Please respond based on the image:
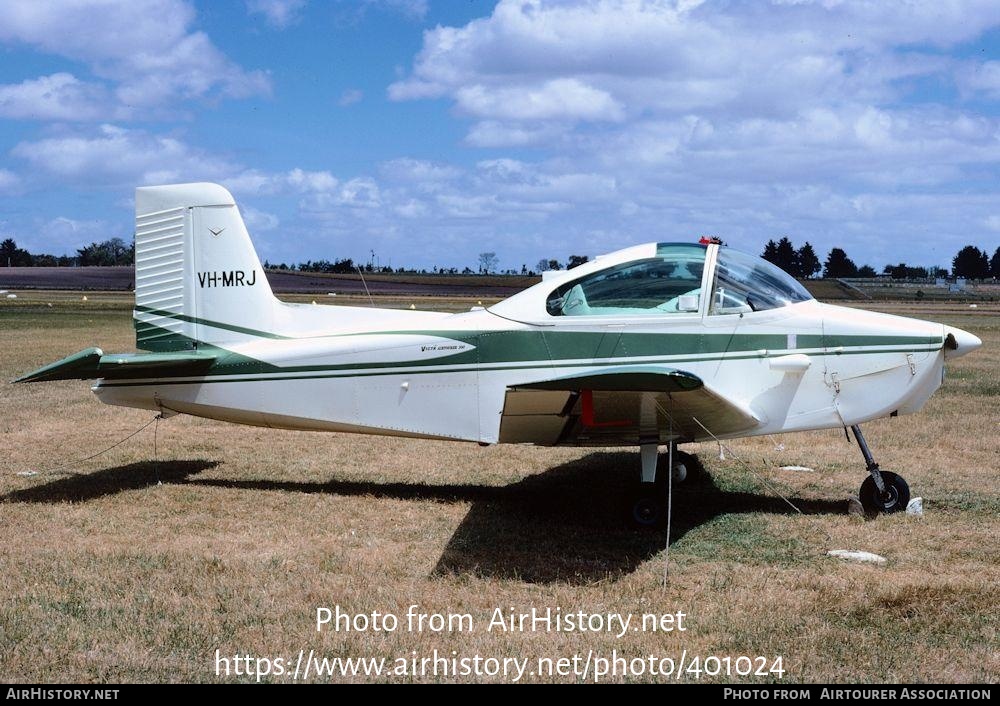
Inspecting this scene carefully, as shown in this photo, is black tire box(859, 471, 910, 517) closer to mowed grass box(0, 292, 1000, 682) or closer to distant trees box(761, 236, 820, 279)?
mowed grass box(0, 292, 1000, 682)

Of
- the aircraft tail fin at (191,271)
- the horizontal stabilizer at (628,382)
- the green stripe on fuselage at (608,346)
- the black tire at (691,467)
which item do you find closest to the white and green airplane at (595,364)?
the green stripe on fuselage at (608,346)

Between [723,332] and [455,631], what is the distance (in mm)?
3340

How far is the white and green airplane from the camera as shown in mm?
7195

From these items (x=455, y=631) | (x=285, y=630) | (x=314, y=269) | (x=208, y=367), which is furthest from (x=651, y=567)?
(x=314, y=269)

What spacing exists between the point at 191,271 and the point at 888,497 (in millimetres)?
6318

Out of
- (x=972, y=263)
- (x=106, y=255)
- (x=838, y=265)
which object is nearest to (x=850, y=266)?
(x=838, y=265)

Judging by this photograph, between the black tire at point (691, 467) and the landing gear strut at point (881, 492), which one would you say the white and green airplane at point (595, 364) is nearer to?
the landing gear strut at point (881, 492)

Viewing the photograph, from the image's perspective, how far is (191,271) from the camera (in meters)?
8.62

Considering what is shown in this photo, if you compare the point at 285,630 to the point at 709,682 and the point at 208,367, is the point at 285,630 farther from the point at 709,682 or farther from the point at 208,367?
the point at 208,367

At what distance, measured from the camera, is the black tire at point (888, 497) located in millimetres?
7508

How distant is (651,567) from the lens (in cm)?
627

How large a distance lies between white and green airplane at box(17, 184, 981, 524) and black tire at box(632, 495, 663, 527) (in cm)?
2

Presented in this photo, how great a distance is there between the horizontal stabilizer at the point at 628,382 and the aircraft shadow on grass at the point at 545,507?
124cm
